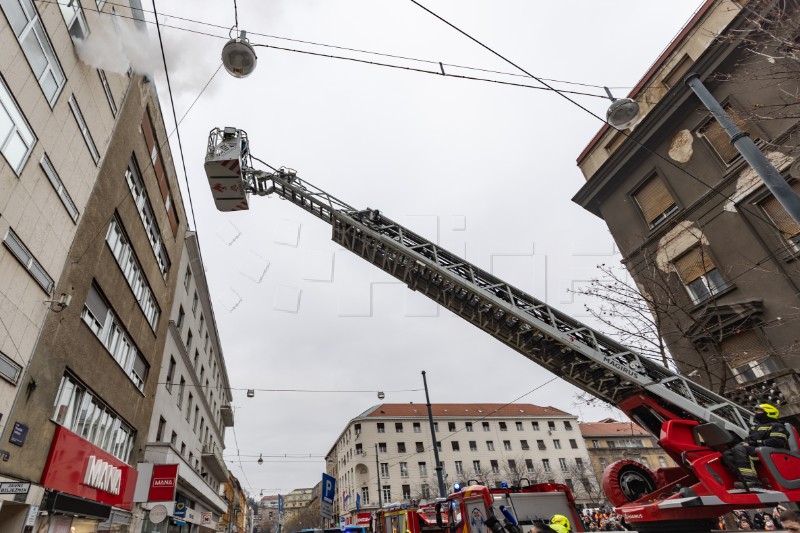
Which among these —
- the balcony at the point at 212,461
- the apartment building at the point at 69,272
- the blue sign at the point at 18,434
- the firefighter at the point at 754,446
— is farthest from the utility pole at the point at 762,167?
the balcony at the point at 212,461

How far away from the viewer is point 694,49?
16672mm

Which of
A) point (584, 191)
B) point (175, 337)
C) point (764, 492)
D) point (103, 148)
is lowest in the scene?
point (764, 492)

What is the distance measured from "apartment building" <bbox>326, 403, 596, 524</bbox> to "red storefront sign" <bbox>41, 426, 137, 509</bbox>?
187 ft

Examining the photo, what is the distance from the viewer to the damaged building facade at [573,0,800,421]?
12945 mm

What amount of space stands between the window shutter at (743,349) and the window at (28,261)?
18310mm

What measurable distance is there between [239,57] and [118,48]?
8029mm

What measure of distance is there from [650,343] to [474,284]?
6790 millimetres

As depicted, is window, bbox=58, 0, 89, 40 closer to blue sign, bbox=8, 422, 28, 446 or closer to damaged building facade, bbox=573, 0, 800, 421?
blue sign, bbox=8, 422, 28, 446

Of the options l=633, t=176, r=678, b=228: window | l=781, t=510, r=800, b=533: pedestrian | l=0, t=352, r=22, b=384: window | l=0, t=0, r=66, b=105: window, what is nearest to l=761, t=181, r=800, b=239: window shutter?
l=633, t=176, r=678, b=228: window

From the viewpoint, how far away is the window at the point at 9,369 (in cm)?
793

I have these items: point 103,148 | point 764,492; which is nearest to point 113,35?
point 103,148

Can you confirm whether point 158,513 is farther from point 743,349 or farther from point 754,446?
point 743,349

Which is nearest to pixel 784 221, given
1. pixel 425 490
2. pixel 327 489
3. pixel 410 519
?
pixel 410 519

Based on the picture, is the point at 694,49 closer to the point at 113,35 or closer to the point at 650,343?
the point at 650,343
